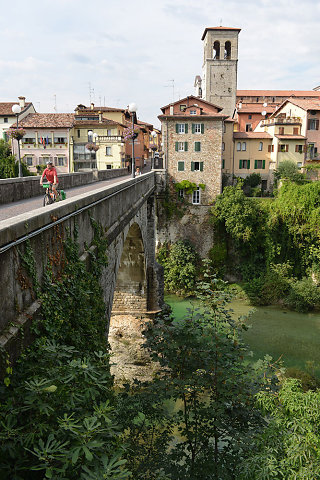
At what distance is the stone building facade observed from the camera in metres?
36.9

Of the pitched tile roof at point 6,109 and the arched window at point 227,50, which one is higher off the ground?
the arched window at point 227,50

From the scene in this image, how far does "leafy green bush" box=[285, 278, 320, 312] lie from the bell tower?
105 ft

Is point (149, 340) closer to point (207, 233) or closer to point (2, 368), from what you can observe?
point (2, 368)

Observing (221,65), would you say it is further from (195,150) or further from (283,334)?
(283,334)

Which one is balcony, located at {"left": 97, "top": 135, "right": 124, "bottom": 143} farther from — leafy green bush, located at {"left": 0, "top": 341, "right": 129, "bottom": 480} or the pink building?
leafy green bush, located at {"left": 0, "top": 341, "right": 129, "bottom": 480}

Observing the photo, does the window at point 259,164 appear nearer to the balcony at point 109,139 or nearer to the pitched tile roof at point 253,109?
the pitched tile roof at point 253,109

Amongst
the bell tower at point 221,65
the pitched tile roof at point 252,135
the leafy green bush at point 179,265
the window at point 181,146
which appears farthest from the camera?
the bell tower at point 221,65

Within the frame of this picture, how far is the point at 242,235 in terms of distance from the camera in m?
34.2

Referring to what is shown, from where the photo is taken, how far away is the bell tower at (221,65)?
5397 cm

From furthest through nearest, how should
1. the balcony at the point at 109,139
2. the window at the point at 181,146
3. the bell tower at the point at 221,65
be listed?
1. the bell tower at the point at 221,65
2. the balcony at the point at 109,139
3. the window at the point at 181,146

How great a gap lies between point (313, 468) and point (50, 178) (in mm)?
9436

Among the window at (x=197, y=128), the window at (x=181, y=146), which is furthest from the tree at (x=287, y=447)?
the window at (x=197, y=128)

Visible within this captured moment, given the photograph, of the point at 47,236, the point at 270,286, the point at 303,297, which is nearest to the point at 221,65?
the point at 270,286

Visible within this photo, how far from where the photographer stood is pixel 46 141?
4481 cm
